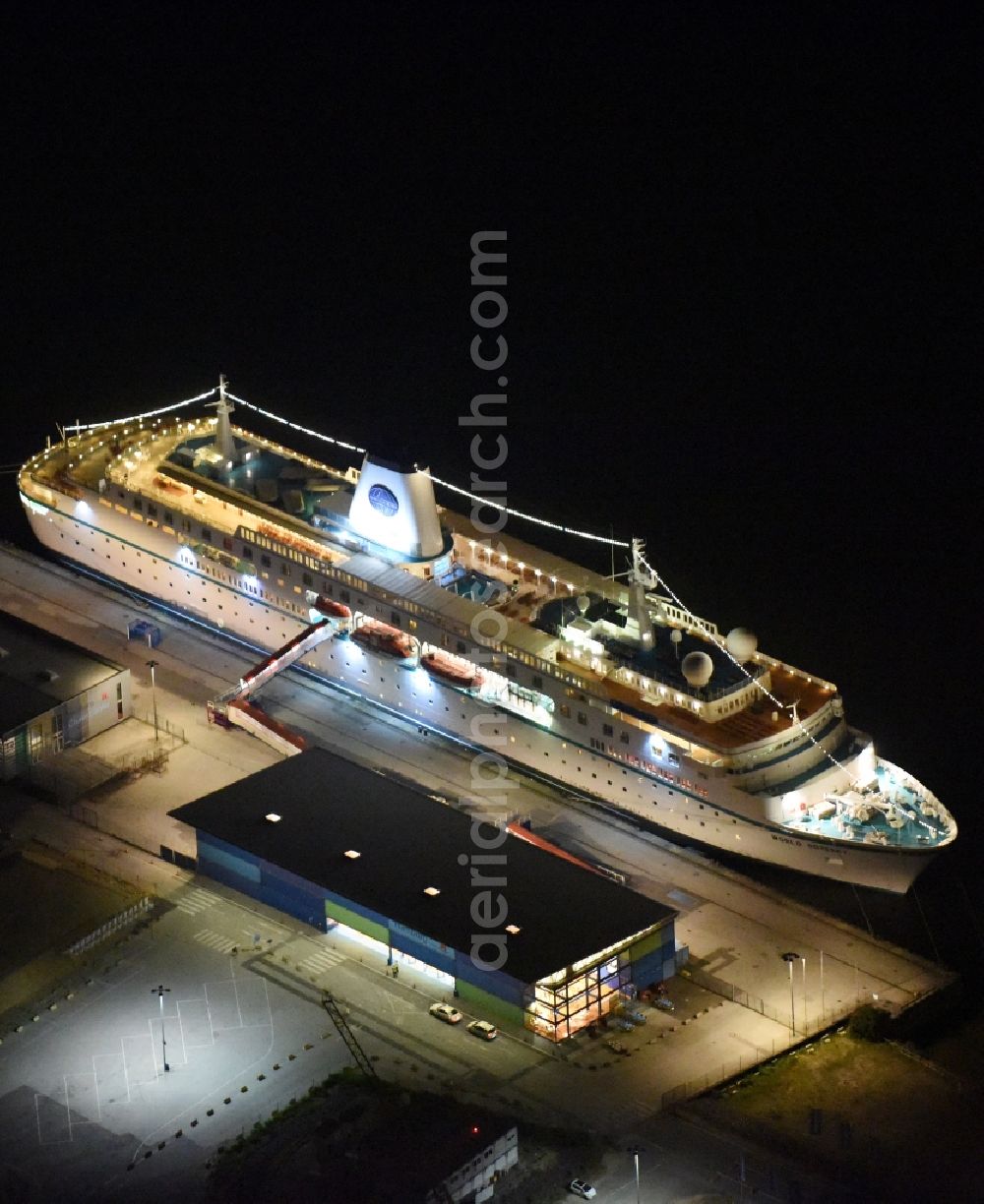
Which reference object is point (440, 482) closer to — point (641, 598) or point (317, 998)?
point (641, 598)

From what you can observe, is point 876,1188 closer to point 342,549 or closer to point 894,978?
point 894,978

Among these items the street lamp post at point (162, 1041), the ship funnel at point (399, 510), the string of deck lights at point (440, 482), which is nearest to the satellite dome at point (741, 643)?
the string of deck lights at point (440, 482)

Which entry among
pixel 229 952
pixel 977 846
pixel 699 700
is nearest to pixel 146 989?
pixel 229 952

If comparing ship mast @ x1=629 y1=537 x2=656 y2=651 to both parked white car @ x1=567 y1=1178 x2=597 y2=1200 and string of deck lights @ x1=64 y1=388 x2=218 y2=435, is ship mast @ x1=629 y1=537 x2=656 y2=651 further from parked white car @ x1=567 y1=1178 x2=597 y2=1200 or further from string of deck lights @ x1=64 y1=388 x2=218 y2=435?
parked white car @ x1=567 y1=1178 x2=597 y2=1200

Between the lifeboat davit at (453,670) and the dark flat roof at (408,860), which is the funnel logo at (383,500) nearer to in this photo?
the lifeboat davit at (453,670)

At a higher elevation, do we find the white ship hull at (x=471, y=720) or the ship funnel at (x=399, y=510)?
the ship funnel at (x=399, y=510)
